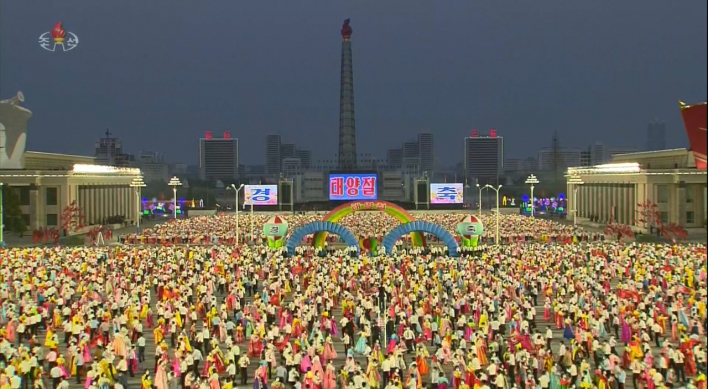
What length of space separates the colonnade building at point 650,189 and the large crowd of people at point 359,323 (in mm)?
31664

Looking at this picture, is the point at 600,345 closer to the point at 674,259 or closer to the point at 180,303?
the point at 180,303

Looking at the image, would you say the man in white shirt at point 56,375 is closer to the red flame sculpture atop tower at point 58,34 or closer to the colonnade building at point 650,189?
the red flame sculpture atop tower at point 58,34

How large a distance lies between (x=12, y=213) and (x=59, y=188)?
268 inches

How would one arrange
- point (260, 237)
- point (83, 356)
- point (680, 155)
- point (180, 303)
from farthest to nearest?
point (680, 155), point (260, 237), point (180, 303), point (83, 356)

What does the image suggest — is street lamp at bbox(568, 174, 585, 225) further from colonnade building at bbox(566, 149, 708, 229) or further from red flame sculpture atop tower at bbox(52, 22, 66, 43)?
red flame sculpture atop tower at bbox(52, 22, 66, 43)

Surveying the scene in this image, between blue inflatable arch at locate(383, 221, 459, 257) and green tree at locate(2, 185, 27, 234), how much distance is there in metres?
34.2

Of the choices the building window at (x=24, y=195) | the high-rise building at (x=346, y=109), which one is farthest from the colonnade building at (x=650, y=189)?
the high-rise building at (x=346, y=109)

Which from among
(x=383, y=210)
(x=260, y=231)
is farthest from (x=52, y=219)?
(x=383, y=210)

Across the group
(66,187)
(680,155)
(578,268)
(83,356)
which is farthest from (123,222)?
(83,356)

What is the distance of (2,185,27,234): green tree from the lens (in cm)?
6481

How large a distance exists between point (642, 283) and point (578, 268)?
4.75 meters

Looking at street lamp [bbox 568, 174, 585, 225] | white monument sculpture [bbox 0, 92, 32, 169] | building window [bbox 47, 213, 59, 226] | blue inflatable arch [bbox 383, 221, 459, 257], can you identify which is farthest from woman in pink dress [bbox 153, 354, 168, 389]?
street lamp [bbox 568, 174, 585, 225]

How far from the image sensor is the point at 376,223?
68750 mm

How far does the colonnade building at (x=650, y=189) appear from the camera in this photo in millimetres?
69719
